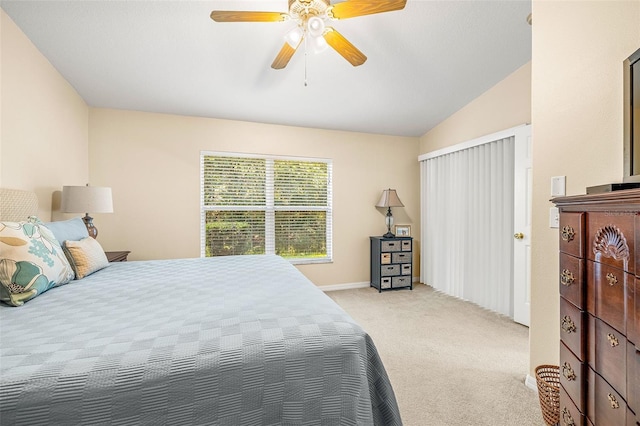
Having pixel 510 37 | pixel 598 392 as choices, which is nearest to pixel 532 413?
pixel 598 392

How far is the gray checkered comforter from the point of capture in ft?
2.76

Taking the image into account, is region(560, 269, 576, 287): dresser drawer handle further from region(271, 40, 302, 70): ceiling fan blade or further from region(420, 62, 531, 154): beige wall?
region(420, 62, 531, 154): beige wall

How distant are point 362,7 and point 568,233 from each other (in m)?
1.60

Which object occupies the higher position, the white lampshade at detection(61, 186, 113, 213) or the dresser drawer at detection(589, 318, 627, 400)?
the white lampshade at detection(61, 186, 113, 213)

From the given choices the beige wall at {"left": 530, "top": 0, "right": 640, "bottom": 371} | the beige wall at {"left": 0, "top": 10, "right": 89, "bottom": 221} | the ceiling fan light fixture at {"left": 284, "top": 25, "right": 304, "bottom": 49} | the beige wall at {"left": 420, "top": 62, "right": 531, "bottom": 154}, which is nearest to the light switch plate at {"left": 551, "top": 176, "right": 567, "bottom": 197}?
the beige wall at {"left": 530, "top": 0, "right": 640, "bottom": 371}

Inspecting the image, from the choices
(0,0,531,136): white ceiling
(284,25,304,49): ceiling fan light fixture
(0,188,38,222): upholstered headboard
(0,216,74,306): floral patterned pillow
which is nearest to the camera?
(0,216,74,306): floral patterned pillow

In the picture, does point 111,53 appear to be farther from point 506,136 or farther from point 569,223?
point 506,136

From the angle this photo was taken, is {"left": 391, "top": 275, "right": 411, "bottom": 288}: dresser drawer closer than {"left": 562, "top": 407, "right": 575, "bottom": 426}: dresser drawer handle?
No

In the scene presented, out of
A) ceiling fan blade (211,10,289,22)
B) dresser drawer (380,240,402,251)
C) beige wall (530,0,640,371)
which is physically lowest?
dresser drawer (380,240,402,251)

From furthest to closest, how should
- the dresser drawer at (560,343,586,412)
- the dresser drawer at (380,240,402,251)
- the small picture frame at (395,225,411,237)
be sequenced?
the small picture frame at (395,225,411,237)
the dresser drawer at (380,240,402,251)
the dresser drawer at (560,343,586,412)

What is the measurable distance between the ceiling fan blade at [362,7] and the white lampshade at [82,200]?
261 cm

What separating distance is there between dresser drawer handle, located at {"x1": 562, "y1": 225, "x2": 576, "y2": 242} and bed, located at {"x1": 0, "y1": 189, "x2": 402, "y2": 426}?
0.98 m

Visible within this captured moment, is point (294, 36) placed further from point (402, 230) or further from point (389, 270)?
point (402, 230)

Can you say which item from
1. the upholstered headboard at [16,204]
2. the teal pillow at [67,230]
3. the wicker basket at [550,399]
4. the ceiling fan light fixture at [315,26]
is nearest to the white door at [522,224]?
the wicker basket at [550,399]
